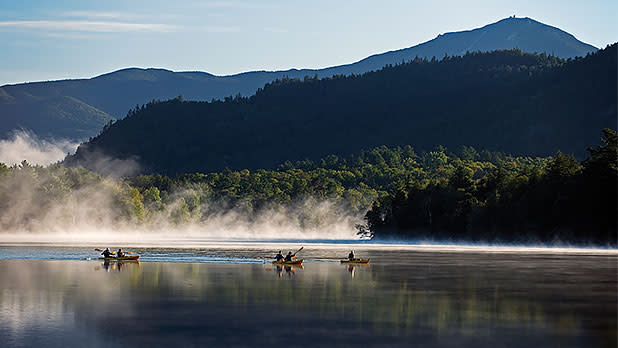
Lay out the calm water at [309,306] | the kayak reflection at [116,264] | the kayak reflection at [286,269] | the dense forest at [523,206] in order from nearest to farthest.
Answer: the calm water at [309,306] < the kayak reflection at [286,269] < the kayak reflection at [116,264] < the dense forest at [523,206]

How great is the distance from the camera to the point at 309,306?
138ft

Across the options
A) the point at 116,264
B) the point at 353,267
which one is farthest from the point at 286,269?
the point at 116,264

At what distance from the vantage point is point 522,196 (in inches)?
4936

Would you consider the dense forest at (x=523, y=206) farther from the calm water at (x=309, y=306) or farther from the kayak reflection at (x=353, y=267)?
the kayak reflection at (x=353, y=267)

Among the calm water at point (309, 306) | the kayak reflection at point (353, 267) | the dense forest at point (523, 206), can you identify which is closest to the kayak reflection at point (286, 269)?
the calm water at point (309, 306)

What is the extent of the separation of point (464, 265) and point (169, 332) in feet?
138

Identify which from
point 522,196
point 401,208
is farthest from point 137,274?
point 401,208

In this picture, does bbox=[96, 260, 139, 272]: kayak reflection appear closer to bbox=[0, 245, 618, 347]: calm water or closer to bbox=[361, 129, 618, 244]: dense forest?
bbox=[0, 245, 618, 347]: calm water

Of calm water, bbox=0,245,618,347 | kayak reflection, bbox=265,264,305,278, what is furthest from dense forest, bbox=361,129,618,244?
kayak reflection, bbox=265,264,305,278

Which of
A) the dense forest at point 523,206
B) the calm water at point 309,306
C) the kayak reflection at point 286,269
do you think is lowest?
the calm water at point 309,306

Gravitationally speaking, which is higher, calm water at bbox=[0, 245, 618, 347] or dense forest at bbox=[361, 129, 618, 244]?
dense forest at bbox=[361, 129, 618, 244]

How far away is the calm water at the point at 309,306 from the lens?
33094 mm

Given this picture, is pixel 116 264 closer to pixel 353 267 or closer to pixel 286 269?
pixel 286 269

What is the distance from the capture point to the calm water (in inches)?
1303
